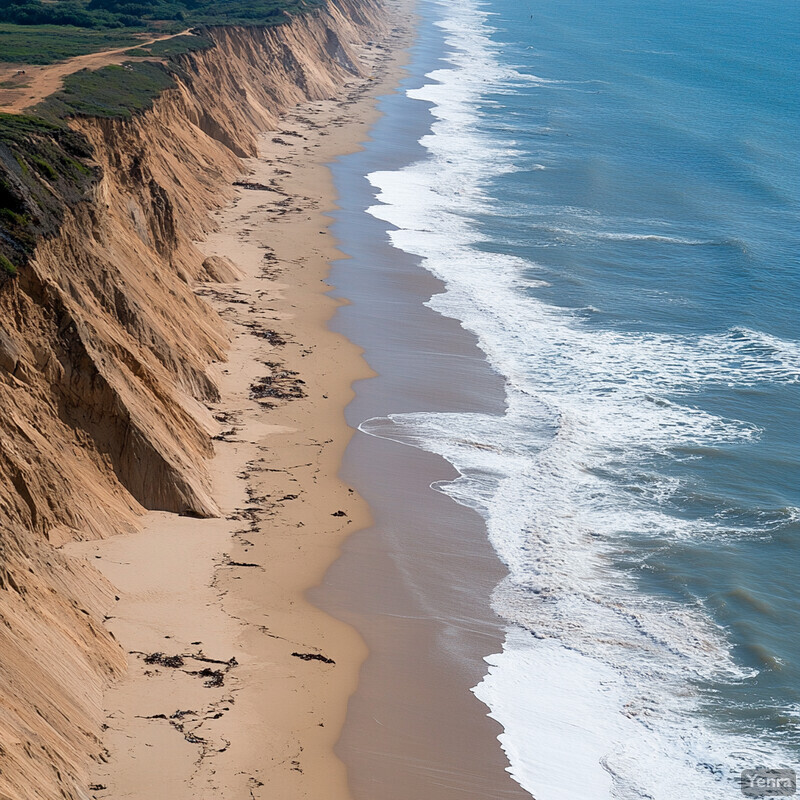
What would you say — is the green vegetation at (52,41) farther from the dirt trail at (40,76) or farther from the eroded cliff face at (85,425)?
the eroded cliff face at (85,425)

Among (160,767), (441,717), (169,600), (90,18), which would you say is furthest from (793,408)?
(90,18)

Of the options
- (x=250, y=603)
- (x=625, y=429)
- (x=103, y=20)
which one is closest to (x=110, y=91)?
(x=625, y=429)

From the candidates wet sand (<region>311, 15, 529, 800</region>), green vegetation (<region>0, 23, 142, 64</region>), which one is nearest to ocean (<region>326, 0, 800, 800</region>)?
wet sand (<region>311, 15, 529, 800</region>)

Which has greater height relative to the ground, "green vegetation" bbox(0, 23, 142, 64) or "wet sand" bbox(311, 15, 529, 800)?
"green vegetation" bbox(0, 23, 142, 64)

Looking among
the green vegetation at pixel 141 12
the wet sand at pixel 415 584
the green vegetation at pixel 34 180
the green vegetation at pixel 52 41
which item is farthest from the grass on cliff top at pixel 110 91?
the green vegetation at pixel 141 12

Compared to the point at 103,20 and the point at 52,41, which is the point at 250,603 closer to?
the point at 52,41
